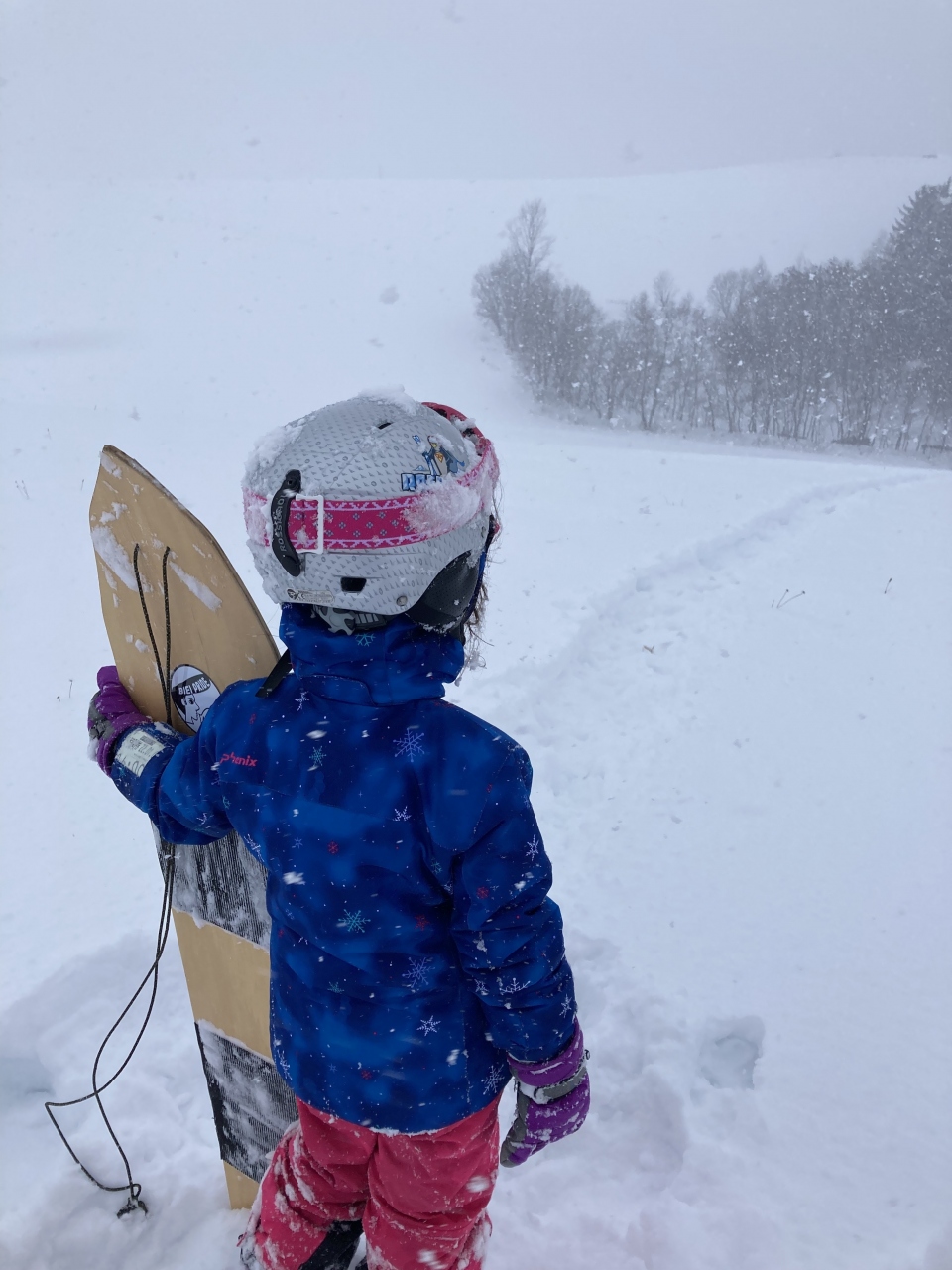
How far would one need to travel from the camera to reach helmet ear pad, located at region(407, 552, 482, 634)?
1201 millimetres

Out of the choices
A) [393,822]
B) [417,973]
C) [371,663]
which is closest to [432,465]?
[371,663]

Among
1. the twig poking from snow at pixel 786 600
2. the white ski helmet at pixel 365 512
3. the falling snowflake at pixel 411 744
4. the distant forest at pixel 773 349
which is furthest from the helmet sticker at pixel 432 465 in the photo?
the distant forest at pixel 773 349

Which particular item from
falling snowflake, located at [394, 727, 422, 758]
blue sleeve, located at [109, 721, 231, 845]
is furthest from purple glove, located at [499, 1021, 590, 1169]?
blue sleeve, located at [109, 721, 231, 845]

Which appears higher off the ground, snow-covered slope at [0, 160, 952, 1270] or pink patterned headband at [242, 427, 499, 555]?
pink patterned headband at [242, 427, 499, 555]

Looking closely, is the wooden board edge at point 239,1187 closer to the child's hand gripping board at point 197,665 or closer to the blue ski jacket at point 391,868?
the child's hand gripping board at point 197,665

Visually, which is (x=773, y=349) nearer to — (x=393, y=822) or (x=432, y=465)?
(x=432, y=465)

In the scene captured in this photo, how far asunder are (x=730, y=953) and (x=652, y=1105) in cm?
80

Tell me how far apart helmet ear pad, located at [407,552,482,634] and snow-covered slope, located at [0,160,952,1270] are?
1.83 meters

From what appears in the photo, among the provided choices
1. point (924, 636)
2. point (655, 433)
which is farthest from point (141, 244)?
point (924, 636)

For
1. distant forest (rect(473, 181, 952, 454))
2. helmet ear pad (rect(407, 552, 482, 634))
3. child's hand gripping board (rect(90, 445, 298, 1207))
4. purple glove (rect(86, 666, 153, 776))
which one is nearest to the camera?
helmet ear pad (rect(407, 552, 482, 634))

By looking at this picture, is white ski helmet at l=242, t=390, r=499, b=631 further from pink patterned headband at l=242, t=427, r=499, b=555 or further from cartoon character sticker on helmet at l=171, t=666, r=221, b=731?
cartoon character sticker on helmet at l=171, t=666, r=221, b=731

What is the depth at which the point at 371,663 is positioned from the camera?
46.1 inches

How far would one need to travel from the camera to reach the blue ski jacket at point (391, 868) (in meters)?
1.14

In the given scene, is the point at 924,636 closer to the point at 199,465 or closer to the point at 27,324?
the point at 199,465
